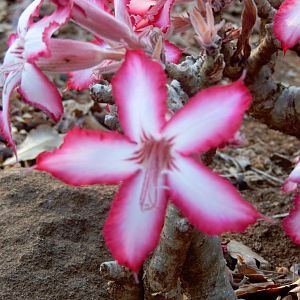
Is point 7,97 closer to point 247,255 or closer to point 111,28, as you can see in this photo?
point 111,28

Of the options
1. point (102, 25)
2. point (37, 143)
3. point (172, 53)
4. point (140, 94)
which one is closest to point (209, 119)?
point (140, 94)

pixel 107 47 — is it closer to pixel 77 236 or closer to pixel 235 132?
pixel 235 132

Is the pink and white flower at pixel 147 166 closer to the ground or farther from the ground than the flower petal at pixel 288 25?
closer to the ground

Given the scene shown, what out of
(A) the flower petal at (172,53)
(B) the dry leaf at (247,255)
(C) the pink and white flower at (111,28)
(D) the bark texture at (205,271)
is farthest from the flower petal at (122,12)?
(B) the dry leaf at (247,255)

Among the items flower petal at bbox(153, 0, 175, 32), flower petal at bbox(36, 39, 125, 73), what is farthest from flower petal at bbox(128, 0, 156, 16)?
flower petal at bbox(36, 39, 125, 73)

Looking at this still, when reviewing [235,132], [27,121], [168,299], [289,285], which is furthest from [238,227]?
[27,121]

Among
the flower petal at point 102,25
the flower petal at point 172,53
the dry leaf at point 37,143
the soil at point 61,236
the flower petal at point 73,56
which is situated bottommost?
the dry leaf at point 37,143

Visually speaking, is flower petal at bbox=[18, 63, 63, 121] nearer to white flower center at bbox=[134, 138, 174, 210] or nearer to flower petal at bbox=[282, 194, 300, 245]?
white flower center at bbox=[134, 138, 174, 210]

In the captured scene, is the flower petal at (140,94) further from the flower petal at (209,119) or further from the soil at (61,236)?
the soil at (61,236)
